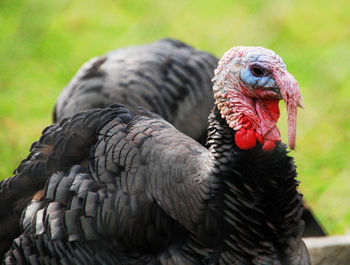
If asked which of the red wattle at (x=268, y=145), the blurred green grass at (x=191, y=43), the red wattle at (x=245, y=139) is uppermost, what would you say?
the red wattle at (x=245, y=139)

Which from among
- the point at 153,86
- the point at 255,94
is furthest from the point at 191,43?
the point at 255,94

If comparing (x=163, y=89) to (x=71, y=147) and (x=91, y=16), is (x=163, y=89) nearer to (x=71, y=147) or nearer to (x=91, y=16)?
(x=71, y=147)

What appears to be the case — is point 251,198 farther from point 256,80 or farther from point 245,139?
point 256,80

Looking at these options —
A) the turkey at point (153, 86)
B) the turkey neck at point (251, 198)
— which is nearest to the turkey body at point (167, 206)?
the turkey neck at point (251, 198)

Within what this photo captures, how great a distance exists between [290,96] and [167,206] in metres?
0.50

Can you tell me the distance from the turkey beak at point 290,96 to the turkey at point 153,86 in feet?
3.91

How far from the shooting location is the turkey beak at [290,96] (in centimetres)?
174

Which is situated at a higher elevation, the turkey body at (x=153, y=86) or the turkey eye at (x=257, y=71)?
the turkey eye at (x=257, y=71)

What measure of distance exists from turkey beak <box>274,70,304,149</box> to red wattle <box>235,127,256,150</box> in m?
0.12

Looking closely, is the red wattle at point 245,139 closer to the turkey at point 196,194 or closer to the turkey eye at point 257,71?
the turkey at point 196,194

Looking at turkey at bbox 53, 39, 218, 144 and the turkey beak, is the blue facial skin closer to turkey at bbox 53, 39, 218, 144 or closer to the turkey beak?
the turkey beak

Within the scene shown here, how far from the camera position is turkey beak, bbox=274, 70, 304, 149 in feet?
5.72

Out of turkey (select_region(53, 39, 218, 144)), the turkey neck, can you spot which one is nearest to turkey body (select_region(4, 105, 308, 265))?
the turkey neck

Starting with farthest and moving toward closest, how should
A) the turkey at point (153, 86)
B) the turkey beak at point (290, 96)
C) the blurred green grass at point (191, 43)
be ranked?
the blurred green grass at point (191, 43)
the turkey at point (153, 86)
the turkey beak at point (290, 96)
